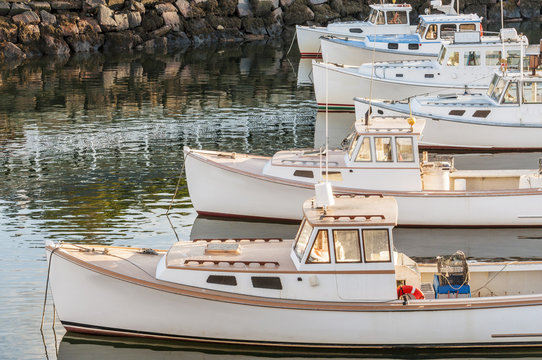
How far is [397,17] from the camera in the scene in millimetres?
48594

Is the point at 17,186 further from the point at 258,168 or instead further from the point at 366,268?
the point at 366,268

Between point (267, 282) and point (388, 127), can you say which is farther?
point (388, 127)

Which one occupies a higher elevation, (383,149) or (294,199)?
(383,149)

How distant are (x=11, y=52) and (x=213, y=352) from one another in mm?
41115

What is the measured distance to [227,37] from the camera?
6406cm

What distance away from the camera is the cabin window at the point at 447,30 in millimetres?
41334

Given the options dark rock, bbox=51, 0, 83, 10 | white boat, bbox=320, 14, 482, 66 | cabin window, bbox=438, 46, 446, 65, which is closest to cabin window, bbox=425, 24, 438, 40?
white boat, bbox=320, 14, 482, 66

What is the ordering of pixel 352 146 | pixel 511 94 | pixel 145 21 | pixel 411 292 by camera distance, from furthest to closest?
pixel 145 21, pixel 511 94, pixel 352 146, pixel 411 292

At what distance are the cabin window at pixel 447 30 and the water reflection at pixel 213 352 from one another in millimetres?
25453

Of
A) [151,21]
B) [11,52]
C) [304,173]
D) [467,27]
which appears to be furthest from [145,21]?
[304,173]

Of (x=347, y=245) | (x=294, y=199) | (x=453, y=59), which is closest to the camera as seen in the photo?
(x=347, y=245)

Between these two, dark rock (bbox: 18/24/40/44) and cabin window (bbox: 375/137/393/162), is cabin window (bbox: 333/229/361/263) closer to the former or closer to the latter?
cabin window (bbox: 375/137/393/162)

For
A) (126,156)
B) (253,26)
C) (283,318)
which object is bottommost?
(283,318)

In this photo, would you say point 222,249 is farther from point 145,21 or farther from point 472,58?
point 145,21
